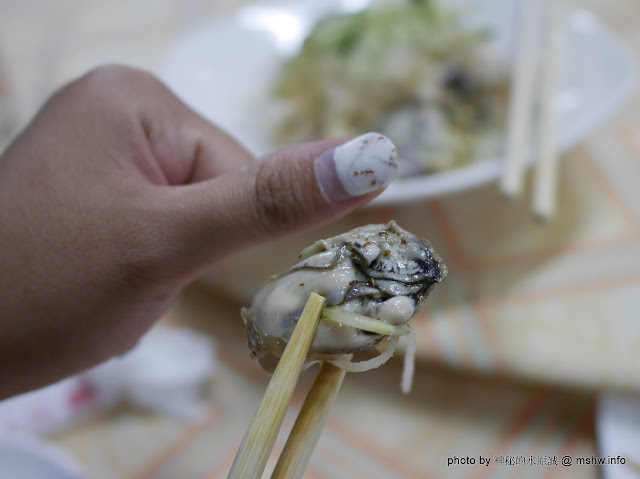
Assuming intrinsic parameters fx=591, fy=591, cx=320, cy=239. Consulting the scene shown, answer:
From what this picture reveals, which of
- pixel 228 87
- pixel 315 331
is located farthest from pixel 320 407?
pixel 228 87

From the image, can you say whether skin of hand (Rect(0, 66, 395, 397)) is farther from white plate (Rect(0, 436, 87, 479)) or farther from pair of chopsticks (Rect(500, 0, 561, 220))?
pair of chopsticks (Rect(500, 0, 561, 220))

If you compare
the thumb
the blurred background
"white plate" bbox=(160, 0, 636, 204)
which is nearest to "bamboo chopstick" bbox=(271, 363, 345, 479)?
the thumb

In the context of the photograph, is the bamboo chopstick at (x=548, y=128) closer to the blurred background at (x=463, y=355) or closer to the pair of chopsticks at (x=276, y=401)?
the blurred background at (x=463, y=355)

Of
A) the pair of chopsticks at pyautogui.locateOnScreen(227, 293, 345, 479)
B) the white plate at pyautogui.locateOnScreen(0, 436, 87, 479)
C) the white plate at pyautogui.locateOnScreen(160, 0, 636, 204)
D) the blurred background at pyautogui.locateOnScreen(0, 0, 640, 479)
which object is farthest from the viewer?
the white plate at pyautogui.locateOnScreen(160, 0, 636, 204)

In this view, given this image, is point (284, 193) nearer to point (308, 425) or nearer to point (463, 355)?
point (308, 425)

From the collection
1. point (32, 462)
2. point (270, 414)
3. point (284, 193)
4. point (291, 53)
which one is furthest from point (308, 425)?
point (291, 53)

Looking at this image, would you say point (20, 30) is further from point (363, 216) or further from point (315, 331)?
point (315, 331)
